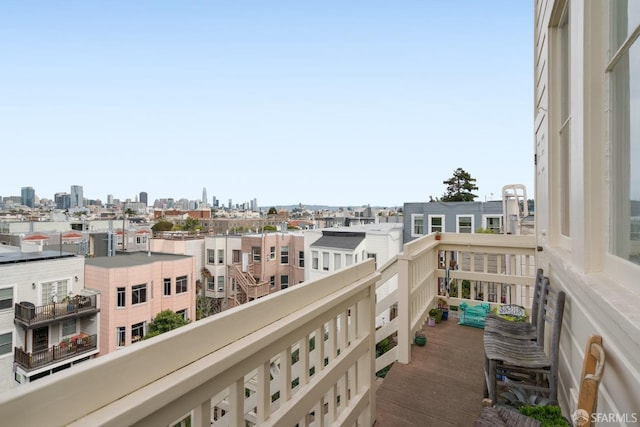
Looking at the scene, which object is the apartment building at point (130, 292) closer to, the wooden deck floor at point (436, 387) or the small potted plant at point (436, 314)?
the small potted plant at point (436, 314)

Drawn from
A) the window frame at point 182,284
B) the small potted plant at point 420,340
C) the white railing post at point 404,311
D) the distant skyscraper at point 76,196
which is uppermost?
the distant skyscraper at point 76,196

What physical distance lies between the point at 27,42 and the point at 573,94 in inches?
537

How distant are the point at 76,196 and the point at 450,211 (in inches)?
1111

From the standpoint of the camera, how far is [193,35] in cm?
950

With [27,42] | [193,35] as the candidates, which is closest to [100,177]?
[27,42]

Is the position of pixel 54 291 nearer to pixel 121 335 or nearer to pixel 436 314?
pixel 121 335

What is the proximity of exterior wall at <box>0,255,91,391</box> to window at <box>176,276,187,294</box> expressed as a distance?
14.2 ft

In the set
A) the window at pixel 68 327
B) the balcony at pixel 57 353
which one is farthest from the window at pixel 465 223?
the window at pixel 68 327

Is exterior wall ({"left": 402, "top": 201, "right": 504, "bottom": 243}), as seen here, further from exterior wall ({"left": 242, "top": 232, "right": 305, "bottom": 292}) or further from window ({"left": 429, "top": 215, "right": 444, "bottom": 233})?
exterior wall ({"left": 242, "top": 232, "right": 305, "bottom": 292})

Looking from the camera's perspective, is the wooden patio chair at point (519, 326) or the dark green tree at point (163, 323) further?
the dark green tree at point (163, 323)

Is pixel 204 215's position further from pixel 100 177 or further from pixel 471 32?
pixel 471 32

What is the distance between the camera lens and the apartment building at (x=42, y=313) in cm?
891

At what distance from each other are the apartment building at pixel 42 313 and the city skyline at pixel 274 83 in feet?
12.9

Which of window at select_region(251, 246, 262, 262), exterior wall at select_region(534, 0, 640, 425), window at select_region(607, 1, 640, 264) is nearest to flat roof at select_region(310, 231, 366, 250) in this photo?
window at select_region(251, 246, 262, 262)
